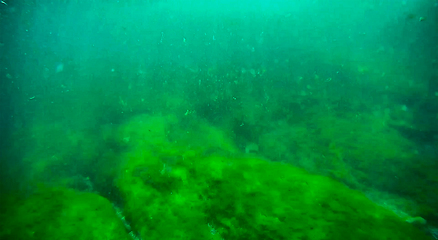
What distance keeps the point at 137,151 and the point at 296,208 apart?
237 inches

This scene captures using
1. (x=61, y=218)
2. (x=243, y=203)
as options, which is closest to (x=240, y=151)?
(x=243, y=203)

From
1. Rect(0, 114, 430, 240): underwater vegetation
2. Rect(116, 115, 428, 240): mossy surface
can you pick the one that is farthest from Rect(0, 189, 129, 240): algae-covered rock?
Rect(116, 115, 428, 240): mossy surface

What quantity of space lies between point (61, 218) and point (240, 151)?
5.86 m

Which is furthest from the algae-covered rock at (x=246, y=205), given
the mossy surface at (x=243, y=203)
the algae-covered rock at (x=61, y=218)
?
the algae-covered rock at (x=61, y=218)

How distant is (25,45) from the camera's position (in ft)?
248

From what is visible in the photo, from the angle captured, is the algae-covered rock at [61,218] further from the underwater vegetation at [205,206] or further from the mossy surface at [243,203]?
the mossy surface at [243,203]

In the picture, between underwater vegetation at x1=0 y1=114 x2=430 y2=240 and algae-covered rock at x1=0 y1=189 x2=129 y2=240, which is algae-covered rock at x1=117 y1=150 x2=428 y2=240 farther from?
algae-covered rock at x1=0 y1=189 x2=129 y2=240

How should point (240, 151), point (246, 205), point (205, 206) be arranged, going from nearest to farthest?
1. point (246, 205)
2. point (205, 206)
3. point (240, 151)

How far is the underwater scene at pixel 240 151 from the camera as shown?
5.59m

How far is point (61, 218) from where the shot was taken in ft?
20.0

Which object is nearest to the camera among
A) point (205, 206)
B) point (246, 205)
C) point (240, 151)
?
point (246, 205)

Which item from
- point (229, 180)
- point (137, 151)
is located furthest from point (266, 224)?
point (137, 151)

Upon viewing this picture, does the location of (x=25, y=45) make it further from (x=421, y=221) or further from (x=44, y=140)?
(x=421, y=221)

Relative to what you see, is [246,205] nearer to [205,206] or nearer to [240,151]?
[205,206]
